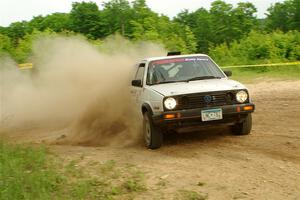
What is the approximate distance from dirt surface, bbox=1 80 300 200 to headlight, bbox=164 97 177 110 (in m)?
0.75

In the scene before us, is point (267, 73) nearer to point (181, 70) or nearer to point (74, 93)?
point (74, 93)

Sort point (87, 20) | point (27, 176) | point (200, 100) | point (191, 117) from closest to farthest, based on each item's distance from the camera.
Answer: point (27, 176), point (191, 117), point (200, 100), point (87, 20)

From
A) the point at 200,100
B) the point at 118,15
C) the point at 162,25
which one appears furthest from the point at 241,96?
the point at 118,15

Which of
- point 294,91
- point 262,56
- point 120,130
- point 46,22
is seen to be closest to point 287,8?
point 46,22

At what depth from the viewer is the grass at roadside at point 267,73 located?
18.6 m

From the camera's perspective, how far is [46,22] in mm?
75188

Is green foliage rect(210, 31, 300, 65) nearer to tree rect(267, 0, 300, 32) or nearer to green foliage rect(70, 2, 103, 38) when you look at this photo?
green foliage rect(70, 2, 103, 38)

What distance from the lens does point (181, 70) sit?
8422mm

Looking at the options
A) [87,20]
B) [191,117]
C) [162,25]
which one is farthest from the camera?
[87,20]

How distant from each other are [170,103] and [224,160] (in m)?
1.33

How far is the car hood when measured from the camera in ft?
24.4

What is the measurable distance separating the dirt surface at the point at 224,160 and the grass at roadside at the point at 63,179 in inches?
10.6

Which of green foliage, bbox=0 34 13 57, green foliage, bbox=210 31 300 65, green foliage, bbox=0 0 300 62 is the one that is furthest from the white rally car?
green foliage, bbox=0 34 13 57

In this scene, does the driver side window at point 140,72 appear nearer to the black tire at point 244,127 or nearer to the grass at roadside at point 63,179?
the black tire at point 244,127
